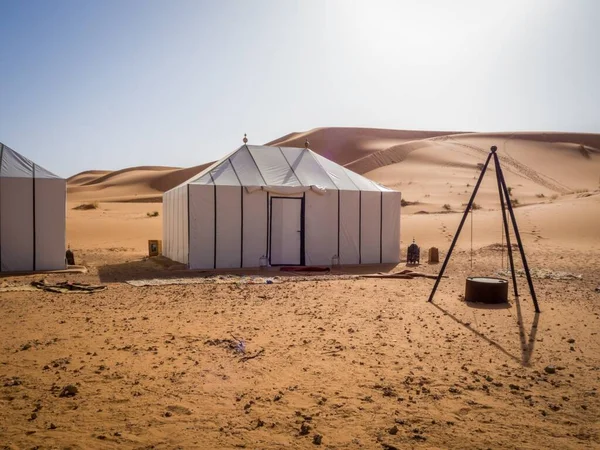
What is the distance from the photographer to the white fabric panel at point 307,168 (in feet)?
47.8

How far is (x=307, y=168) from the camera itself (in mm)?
15203

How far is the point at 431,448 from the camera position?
3.59 meters

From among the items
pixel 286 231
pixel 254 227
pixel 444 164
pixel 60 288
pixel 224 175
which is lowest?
pixel 60 288

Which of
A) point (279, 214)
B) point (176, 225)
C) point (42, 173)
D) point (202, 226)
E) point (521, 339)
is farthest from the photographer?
point (176, 225)

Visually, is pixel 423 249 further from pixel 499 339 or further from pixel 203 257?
pixel 499 339

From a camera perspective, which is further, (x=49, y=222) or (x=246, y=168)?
(x=246, y=168)

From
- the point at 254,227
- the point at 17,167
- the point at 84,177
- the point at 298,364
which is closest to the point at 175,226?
the point at 254,227

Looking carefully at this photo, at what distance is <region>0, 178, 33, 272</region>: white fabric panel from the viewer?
12.2 metres

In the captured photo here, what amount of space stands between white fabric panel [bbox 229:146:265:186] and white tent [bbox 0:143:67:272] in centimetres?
422

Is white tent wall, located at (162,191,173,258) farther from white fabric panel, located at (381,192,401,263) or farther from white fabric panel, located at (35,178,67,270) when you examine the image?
white fabric panel, located at (381,192,401,263)

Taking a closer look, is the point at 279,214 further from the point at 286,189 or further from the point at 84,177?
the point at 84,177

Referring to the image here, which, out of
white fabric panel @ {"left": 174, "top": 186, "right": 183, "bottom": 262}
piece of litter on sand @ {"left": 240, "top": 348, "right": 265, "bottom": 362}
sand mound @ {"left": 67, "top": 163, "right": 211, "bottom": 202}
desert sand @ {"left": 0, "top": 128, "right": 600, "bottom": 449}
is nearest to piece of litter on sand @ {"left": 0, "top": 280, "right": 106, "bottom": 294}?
desert sand @ {"left": 0, "top": 128, "right": 600, "bottom": 449}

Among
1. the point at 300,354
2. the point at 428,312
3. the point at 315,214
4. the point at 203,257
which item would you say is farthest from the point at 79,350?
the point at 315,214

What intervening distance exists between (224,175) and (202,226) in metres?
1.54
